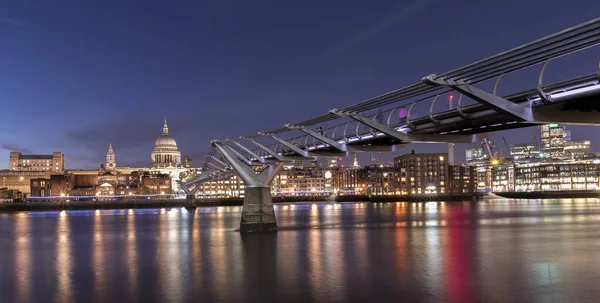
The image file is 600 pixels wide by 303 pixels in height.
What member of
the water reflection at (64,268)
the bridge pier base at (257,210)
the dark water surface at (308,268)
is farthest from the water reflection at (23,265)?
the bridge pier base at (257,210)

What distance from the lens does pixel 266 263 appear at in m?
36.0

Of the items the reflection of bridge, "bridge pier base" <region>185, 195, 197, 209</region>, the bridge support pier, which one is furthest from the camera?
the bridge support pier

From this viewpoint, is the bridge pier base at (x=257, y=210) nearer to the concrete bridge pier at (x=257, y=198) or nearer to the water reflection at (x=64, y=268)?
the concrete bridge pier at (x=257, y=198)

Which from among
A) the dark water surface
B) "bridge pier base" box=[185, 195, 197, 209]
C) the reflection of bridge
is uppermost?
the reflection of bridge

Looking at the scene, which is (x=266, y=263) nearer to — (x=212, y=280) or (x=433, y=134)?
(x=212, y=280)

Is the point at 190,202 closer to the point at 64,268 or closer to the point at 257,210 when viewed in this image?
the point at 257,210

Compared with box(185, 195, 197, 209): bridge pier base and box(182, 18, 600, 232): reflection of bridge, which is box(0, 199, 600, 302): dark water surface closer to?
box(182, 18, 600, 232): reflection of bridge

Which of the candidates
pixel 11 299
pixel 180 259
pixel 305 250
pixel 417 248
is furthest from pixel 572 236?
pixel 11 299

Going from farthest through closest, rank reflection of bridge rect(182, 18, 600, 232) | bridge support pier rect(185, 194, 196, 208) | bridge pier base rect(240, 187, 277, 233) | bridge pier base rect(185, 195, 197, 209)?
bridge support pier rect(185, 194, 196, 208) → bridge pier base rect(185, 195, 197, 209) → bridge pier base rect(240, 187, 277, 233) → reflection of bridge rect(182, 18, 600, 232)

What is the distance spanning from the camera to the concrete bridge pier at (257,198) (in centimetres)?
5441

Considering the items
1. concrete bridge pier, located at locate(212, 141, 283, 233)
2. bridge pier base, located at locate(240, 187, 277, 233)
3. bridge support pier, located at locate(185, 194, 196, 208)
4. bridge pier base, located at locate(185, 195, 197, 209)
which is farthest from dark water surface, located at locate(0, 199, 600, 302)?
bridge support pier, located at locate(185, 194, 196, 208)

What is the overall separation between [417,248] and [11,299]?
2720 cm

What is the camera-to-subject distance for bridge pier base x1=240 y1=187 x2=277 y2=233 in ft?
178

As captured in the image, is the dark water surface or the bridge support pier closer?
the dark water surface
